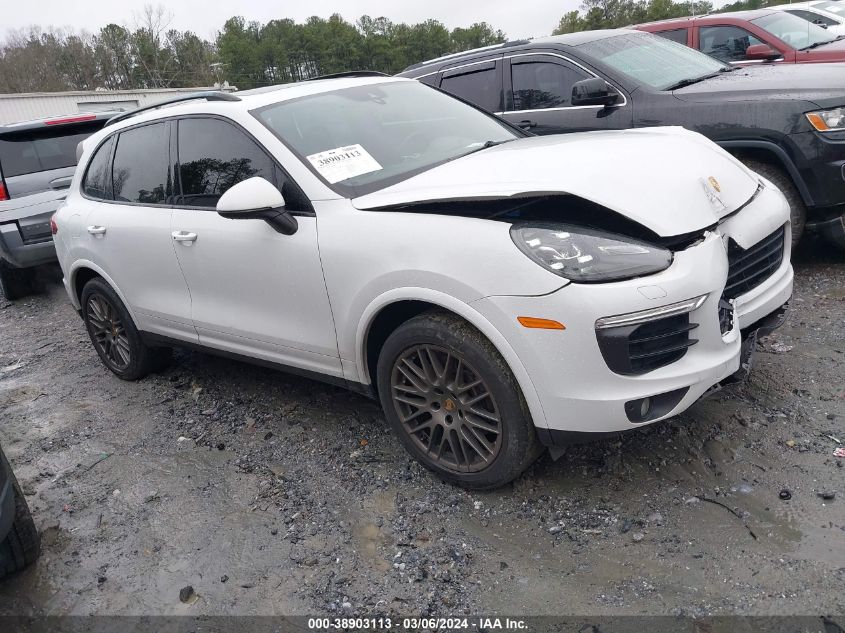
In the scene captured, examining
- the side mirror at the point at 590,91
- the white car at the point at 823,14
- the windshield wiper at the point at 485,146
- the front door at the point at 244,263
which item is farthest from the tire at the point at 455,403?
the white car at the point at 823,14

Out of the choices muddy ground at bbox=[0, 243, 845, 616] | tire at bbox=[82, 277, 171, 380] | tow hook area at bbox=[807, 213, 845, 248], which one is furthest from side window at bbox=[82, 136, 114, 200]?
tow hook area at bbox=[807, 213, 845, 248]

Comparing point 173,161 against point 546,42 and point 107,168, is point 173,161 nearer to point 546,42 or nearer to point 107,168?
point 107,168

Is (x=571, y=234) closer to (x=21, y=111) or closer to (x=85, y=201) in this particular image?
(x=85, y=201)

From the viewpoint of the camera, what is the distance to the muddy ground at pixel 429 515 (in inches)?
97.3

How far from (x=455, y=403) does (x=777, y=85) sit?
3570 mm

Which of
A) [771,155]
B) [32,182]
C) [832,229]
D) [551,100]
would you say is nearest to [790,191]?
[771,155]

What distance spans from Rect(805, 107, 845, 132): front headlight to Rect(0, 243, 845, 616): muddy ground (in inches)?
50.5

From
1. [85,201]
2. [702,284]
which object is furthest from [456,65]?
[702,284]

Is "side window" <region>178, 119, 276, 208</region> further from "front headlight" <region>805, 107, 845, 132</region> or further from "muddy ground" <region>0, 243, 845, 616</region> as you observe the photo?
"front headlight" <region>805, 107, 845, 132</region>

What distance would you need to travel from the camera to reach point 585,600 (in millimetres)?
2396

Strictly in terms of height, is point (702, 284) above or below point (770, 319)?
above

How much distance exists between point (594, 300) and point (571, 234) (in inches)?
12.0

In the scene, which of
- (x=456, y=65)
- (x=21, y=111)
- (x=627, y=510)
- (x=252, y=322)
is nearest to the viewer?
(x=627, y=510)

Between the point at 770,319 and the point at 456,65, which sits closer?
the point at 770,319
